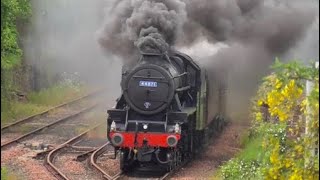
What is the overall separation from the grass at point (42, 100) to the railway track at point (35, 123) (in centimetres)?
44

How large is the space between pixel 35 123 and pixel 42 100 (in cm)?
567

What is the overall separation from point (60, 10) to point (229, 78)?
1703cm

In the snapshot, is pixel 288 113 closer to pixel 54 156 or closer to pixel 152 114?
pixel 152 114

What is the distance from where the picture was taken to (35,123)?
1948 centimetres

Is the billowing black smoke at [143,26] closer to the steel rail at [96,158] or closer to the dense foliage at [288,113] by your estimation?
the steel rail at [96,158]

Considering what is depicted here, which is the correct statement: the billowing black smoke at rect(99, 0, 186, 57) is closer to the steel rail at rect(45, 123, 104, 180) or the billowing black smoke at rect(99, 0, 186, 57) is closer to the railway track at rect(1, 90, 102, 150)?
the steel rail at rect(45, 123, 104, 180)

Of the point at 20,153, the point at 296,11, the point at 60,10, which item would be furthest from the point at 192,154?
the point at 60,10

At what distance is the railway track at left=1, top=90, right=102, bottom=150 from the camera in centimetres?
1669

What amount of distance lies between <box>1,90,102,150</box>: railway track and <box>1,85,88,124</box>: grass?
17.1 inches

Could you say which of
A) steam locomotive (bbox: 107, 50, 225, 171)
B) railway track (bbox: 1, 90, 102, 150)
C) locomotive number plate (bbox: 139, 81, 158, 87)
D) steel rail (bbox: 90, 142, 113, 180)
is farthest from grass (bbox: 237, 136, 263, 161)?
railway track (bbox: 1, 90, 102, 150)

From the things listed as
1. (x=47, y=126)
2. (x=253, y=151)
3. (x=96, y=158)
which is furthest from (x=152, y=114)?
(x=47, y=126)

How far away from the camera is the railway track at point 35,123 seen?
54.7 feet

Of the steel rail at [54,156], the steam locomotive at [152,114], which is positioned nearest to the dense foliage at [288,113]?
the steam locomotive at [152,114]

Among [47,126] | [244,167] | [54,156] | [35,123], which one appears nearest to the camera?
[244,167]
